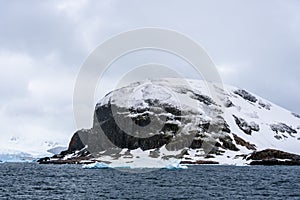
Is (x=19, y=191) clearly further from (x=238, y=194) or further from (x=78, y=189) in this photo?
(x=238, y=194)

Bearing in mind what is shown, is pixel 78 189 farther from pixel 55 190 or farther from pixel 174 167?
pixel 174 167

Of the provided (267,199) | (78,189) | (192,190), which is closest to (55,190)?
(78,189)

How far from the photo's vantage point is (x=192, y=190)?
67.2 metres

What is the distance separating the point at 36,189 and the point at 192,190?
83.2ft

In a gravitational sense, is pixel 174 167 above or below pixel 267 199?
above

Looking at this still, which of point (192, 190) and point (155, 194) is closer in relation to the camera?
point (155, 194)

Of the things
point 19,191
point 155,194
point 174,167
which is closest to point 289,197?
point 155,194

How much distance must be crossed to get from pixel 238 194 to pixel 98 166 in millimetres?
111153

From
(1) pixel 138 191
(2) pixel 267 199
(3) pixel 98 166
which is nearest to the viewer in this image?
(2) pixel 267 199

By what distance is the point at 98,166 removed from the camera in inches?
6575

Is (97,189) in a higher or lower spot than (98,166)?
lower

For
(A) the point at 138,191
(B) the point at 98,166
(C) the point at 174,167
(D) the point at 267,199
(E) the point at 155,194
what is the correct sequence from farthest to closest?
(B) the point at 98,166
(C) the point at 174,167
(A) the point at 138,191
(E) the point at 155,194
(D) the point at 267,199

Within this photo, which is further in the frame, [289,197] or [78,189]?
[78,189]

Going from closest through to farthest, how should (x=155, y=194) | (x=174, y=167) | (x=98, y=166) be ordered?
1. (x=155, y=194)
2. (x=174, y=167)
3. (x=98, y=166)
